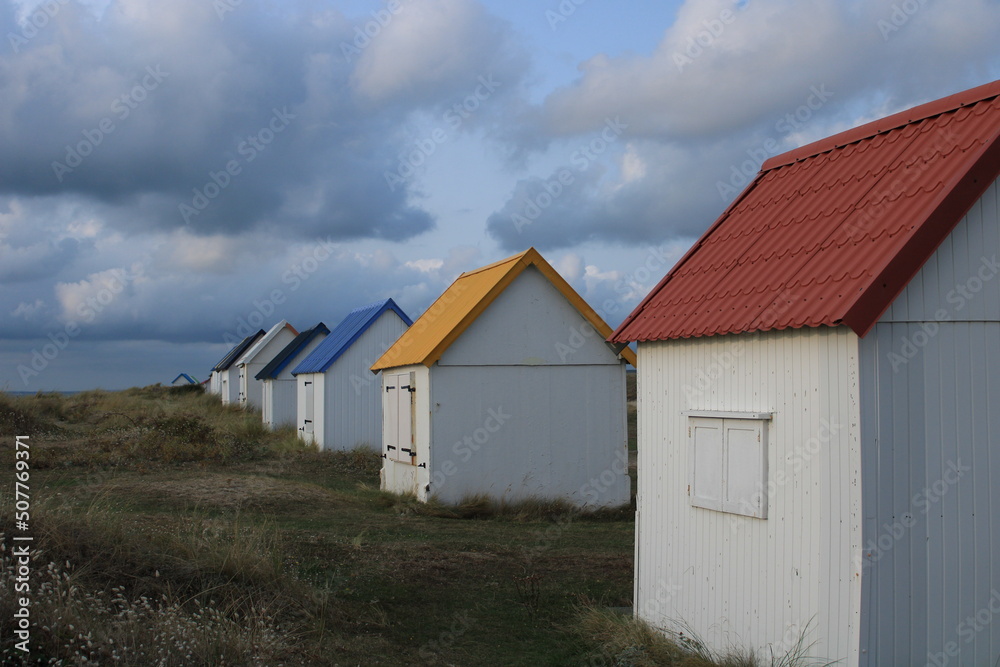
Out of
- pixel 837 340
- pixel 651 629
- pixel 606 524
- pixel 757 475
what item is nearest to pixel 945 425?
pixel 837 340

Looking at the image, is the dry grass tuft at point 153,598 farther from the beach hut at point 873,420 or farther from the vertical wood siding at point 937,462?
the vertical wood siding at point 937,462

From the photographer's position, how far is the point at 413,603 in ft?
30.4

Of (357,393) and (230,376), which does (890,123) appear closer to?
(357,393)

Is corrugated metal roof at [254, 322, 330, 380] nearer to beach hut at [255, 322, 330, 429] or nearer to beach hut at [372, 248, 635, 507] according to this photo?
beach hut at [255, 322, 330, 429]

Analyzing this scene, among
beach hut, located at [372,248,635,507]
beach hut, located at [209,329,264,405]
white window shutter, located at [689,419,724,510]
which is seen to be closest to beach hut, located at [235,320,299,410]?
beach hut, located at [209,329,264,405]

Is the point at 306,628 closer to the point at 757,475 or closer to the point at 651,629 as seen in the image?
the point at 651,629

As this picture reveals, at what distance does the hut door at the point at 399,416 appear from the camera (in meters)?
16.4

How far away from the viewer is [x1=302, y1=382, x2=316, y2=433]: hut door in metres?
28.1

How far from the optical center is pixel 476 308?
15.5 m

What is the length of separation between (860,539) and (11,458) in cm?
2152

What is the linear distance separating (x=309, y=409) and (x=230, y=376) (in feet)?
91.5

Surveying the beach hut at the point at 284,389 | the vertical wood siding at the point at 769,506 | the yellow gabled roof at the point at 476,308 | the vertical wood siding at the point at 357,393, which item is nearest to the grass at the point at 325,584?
the vertical wood siding at the point at 769,506

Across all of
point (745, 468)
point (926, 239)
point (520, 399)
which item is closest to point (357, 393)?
point (520, 399)

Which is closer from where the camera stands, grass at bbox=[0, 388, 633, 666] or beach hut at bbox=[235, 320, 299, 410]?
grass at bbox=[0, 388, 633, 666]
